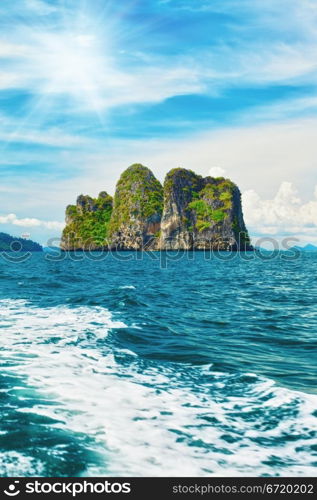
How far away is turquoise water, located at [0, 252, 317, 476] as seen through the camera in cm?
579

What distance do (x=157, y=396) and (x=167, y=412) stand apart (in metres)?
0.90

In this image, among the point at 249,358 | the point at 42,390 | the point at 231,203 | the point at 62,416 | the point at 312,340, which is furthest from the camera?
the point at 231,203

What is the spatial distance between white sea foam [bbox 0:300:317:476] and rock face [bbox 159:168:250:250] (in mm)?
167374

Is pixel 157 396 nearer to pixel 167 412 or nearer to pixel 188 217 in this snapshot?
pixel 167 412

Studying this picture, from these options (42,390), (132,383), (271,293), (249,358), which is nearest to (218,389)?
(132,383)

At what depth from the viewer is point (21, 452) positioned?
18.9ft

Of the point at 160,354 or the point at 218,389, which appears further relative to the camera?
the point at 160,354

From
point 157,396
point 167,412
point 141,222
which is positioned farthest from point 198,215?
point 167,412

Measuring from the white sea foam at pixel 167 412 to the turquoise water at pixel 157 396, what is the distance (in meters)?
0.02

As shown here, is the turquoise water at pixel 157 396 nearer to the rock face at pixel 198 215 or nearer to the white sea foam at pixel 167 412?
the white sea foam at pixel 167 412

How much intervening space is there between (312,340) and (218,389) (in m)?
6.69

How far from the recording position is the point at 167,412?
7672 mm
